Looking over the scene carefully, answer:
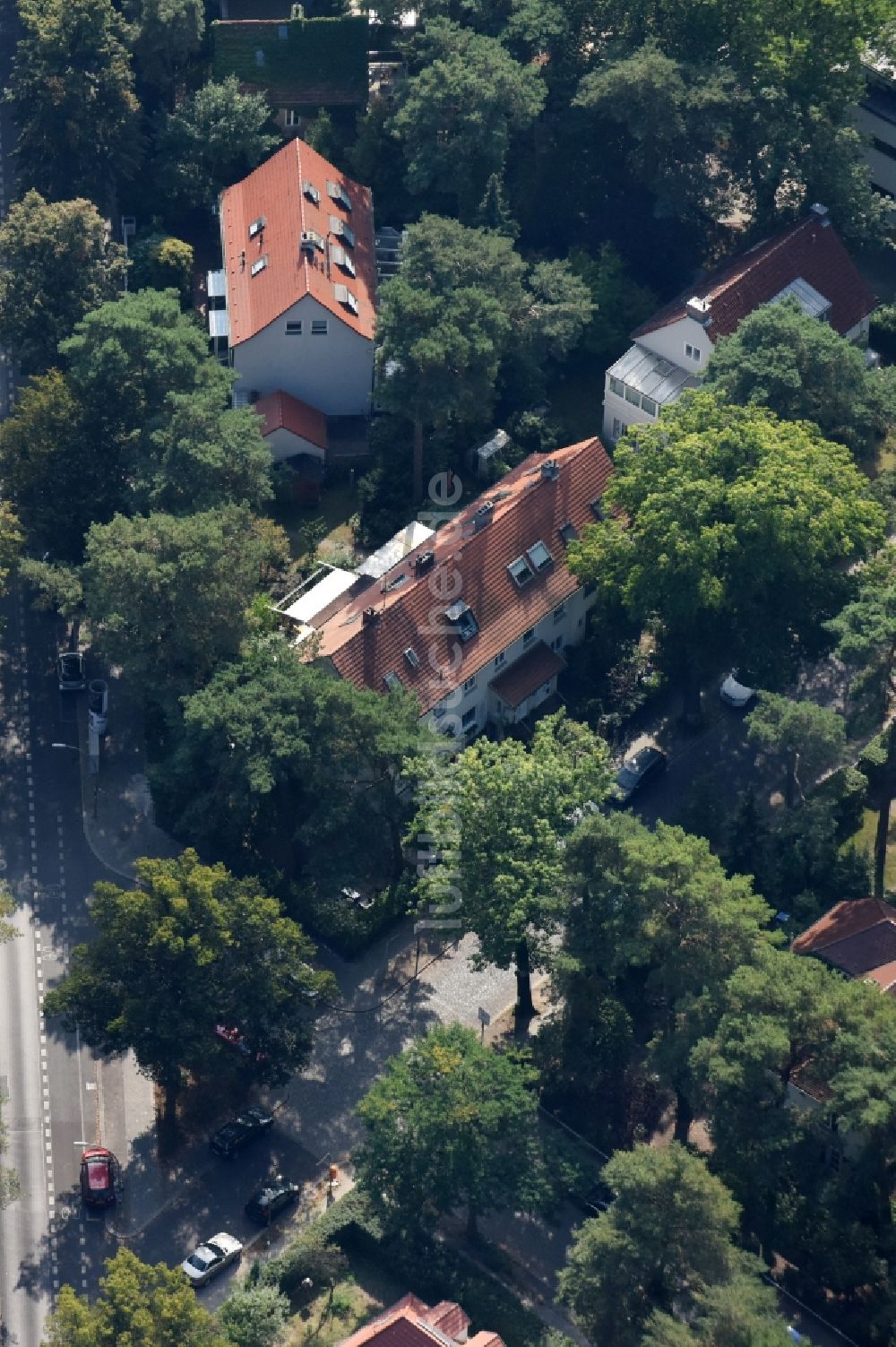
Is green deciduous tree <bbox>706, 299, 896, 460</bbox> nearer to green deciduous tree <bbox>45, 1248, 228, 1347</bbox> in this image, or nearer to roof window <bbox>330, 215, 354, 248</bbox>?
roof window <bbox>330, 215, 354, 248</bbox>

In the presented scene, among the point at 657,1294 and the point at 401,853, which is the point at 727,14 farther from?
the point at 657,1294

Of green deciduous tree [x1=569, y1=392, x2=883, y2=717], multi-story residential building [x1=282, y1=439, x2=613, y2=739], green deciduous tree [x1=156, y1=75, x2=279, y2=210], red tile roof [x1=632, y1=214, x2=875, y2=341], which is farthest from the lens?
green deciduous tree [x1=156, y1=75, x2=279, y2=210]

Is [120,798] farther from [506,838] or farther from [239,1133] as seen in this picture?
[506,838]

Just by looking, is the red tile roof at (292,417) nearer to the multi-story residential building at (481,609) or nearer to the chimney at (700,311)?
the multi-story residential building at (481,609)

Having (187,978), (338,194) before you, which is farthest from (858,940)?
(338,194)

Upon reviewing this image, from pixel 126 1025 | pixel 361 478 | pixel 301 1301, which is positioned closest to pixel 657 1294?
pixel 301 1301

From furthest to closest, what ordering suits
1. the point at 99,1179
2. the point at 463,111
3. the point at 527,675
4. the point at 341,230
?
the point at 341,230, the point at 463,111, the point at 527,675, the point at 99,1179

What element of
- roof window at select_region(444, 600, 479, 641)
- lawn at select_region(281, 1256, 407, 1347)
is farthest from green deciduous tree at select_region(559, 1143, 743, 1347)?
roof window at select_region(444, 600, 479, 641)

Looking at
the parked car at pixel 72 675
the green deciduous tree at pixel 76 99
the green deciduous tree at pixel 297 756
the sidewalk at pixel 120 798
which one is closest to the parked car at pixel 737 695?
the green deciduous tree at pixel 297 756
